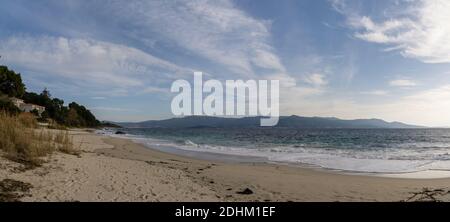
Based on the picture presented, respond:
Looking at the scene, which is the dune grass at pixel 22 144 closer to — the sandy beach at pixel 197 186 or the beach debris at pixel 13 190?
the sandy beach at pixel 197 186

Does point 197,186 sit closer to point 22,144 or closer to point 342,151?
point 22,144

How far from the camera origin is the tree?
40.7m

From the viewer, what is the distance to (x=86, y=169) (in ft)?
32.3

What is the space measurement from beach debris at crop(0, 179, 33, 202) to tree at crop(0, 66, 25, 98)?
40.3 meters

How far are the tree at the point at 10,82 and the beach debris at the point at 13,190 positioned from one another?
40267mm

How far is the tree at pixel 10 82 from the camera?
40.7m

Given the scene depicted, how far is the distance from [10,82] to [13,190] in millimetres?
42247

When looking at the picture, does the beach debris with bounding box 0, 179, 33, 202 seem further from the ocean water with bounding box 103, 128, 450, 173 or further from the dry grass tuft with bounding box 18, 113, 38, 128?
the ocean water with bounding box 103, 128, 450, 173

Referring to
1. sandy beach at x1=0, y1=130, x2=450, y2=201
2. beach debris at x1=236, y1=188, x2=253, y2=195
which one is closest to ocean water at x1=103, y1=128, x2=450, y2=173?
sandy beach at x1=0, y1=130, x2=450, y2=201

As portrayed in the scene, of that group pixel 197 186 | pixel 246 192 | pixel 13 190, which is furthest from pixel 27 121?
pixel 246 192

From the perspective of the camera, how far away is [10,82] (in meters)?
42.1

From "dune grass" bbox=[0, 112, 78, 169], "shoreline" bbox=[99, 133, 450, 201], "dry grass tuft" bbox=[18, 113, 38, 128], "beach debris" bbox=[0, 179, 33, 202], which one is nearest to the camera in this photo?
"beach debris" bbox=[0, 179, 33, 202]

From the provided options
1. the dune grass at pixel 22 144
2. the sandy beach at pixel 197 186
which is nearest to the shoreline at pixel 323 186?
the sandy beach at pixel 197 186
